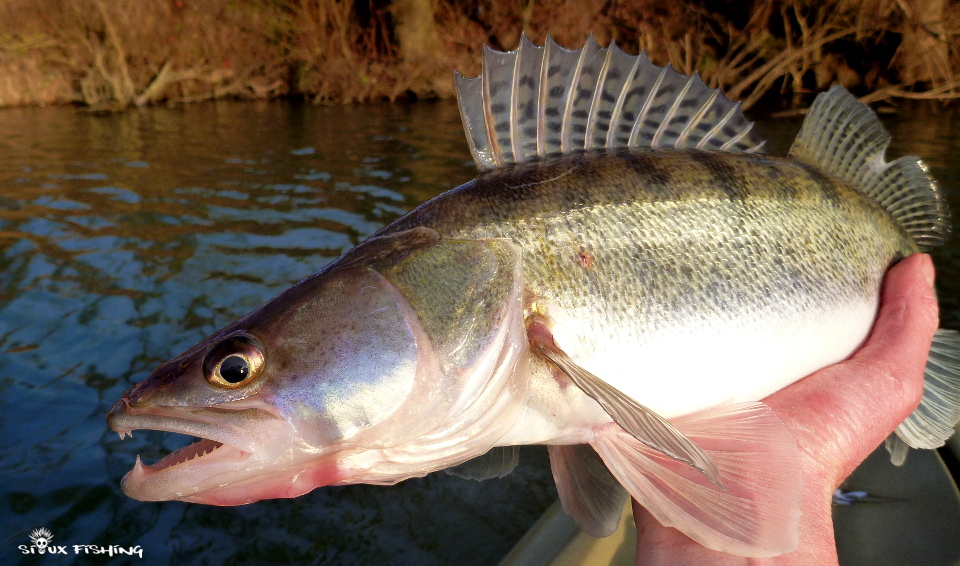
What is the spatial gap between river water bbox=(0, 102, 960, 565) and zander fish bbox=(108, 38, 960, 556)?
1.94 m

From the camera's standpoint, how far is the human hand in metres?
1.69

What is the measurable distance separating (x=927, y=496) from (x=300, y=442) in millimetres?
2386

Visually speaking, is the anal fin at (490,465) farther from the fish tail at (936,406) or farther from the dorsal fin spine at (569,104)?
the fish tail at (936,406)

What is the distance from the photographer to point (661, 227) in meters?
1.87

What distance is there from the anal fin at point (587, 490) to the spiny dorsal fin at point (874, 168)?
4.71 feet

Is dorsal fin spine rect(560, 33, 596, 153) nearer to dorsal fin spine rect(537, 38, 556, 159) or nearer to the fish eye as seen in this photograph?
dorsal fin spine rect(537, 38, 556, 159)

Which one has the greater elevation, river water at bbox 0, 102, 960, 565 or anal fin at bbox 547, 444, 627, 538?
anal fin at bbox 547, 444, 627, 538

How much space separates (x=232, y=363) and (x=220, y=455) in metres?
0.21

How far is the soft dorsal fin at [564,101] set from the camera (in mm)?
2078

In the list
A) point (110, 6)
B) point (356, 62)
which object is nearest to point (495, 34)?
point (356, 62)

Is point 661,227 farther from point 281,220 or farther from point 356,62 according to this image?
point 356,62

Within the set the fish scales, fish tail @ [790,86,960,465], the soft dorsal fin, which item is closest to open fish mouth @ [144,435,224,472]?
the fish scales

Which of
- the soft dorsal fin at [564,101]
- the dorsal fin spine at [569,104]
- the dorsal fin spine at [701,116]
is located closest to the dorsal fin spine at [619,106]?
the soft dorsal fin at [564,101]

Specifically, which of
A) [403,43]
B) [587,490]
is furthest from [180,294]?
[403,43]
